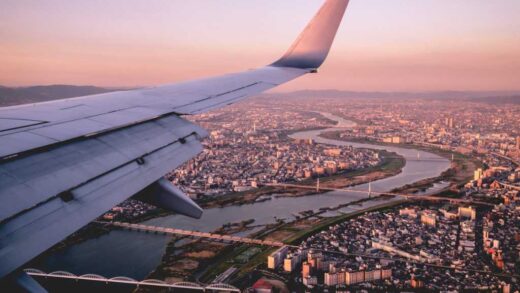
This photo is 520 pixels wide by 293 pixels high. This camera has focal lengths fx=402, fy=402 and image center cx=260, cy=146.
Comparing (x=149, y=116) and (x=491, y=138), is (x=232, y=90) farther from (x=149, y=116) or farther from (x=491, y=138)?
(x=491, y=138)

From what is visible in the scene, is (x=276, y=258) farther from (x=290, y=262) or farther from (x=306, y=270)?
(x=306, y=270)

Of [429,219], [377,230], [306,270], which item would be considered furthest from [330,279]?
[429,219]

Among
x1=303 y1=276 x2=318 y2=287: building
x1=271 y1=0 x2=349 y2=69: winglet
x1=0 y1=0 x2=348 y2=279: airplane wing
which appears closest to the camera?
x1=0 y1=0 x2=348 y2=279: airplane wing

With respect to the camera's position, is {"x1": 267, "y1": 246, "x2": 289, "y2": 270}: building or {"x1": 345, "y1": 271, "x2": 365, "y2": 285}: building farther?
{"x1": 267, "y1": 246, "x2": 289, "y2": 270}: building

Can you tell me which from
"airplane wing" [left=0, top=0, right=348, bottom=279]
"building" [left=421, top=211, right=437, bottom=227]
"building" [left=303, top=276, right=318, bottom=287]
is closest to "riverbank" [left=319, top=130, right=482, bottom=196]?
"building" [left=421, top=211, right=437, bottom=227]

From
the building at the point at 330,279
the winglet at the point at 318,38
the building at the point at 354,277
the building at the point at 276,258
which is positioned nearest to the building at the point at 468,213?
the building at the point at 354,277

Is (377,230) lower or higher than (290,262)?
lower

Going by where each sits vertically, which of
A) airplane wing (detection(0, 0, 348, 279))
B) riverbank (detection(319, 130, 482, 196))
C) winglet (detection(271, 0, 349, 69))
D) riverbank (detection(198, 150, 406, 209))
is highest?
winglet (detection(271, 0, 349, 69))

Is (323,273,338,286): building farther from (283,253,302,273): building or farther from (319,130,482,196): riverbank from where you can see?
(319,130,482,196): riverbank
